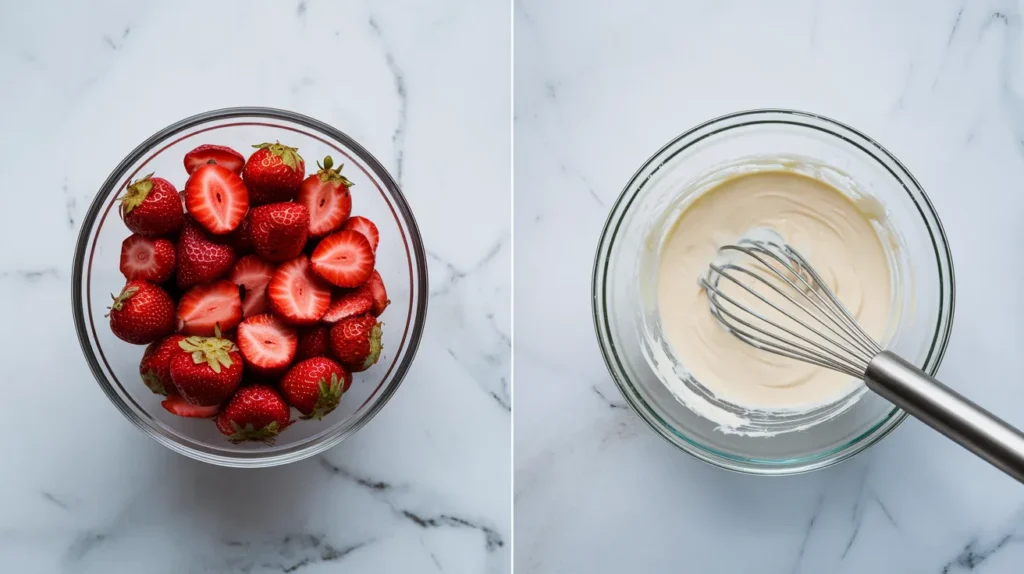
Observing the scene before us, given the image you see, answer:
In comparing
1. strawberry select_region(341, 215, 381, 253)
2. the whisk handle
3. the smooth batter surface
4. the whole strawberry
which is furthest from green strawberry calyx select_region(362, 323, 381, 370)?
the whisk handle

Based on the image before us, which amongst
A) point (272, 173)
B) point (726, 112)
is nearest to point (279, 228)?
point (272, 173)

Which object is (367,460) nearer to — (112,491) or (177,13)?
(112,491)

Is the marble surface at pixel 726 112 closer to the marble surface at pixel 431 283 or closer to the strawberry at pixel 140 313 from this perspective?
the marble surface at pixel 431 283

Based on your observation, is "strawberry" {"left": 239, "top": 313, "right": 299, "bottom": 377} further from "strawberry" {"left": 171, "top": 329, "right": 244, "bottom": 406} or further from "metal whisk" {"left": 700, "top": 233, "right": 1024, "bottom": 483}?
"metal whisk" {"left": 700, "top": 233, "right": 1024, "bottom": 483}

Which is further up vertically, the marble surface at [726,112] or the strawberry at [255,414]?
the marble surface at [726,112]

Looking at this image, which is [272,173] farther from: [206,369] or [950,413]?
[950,413]

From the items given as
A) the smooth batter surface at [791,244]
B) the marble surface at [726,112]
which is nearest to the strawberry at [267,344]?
the marble surface at [726,112]

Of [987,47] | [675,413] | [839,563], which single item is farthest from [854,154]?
[839,563]
